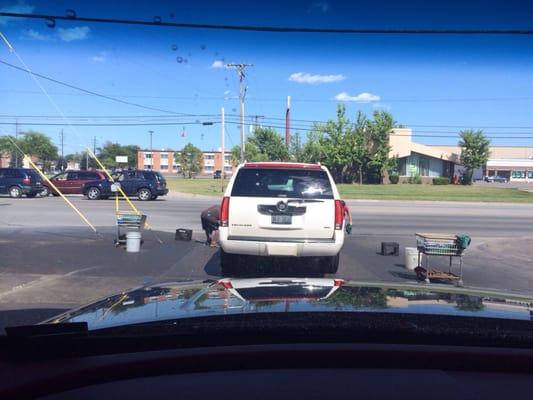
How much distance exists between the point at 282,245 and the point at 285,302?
216 inches

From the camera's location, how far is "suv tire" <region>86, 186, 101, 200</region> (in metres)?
32.2

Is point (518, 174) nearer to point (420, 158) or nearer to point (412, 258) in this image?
point (420, 158)

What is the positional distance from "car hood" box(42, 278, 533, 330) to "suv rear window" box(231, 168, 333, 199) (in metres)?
4.63

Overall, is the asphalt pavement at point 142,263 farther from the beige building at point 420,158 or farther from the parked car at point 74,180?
the beige building at point 420,158

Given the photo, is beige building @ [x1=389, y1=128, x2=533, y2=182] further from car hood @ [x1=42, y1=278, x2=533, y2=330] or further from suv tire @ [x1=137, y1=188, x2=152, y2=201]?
car hood @ [x1=42, y1=278, x2=533, y2=330]

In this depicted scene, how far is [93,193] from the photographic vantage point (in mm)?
32188

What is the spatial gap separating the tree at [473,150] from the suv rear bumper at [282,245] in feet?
223

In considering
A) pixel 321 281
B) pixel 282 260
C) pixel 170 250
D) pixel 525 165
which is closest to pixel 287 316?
pixel 321 281

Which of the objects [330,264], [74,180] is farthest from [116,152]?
[330,264]

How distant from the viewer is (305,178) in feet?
28.7

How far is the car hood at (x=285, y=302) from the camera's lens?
270 cm

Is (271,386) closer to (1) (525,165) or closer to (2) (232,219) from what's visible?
(2) (232,219)

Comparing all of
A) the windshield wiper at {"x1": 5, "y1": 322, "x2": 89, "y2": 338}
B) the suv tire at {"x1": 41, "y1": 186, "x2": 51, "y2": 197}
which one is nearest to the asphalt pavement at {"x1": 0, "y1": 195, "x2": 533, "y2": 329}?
the windshield wiper at {"x1": 5, "y1": 322, "x2": 89, "y2": 338}

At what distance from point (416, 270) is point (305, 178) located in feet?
8.17
